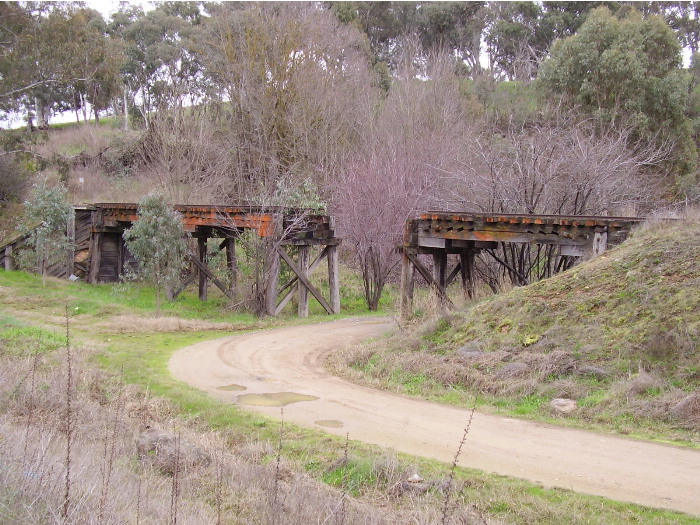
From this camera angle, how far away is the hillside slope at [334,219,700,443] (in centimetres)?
941

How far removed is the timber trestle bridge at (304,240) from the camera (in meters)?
14.6

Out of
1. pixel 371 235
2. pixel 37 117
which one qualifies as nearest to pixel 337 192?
pixel 371 235

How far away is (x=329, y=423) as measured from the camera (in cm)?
952

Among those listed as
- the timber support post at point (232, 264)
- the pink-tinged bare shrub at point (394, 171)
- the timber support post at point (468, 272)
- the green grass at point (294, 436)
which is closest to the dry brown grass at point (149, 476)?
the green grass at point (294, 436)

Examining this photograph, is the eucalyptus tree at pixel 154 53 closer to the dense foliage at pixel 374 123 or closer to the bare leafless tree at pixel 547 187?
the dense foliage at pixel 374 123

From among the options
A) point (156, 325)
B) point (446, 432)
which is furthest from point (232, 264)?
point (446, 432)

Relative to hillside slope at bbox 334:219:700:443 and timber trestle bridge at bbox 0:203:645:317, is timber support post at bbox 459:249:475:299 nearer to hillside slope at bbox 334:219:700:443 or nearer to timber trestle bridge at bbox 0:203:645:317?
timber trestle bridge at bbox 0:203:645:317

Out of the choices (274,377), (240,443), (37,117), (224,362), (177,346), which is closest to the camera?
(240,443)

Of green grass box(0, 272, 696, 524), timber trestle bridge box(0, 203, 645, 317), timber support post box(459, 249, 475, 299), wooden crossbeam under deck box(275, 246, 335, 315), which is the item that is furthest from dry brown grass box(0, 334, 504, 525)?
A: wooden crossbeam under deck box(275, 246, 335, 315)

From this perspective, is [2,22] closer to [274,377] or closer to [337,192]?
[337,192]

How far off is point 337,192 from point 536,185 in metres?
11.3

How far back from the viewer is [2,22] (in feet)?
85.4

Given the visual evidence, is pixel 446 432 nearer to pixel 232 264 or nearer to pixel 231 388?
pixel 231 388

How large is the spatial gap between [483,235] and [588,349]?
16.2ft
